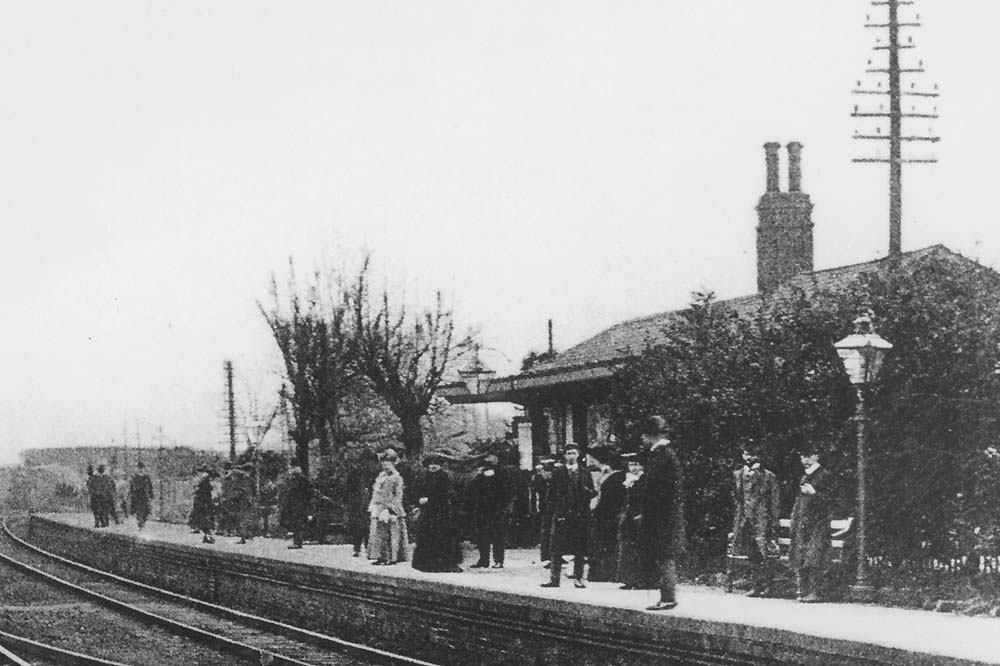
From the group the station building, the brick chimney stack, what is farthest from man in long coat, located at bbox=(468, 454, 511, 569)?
the brick chimney stack

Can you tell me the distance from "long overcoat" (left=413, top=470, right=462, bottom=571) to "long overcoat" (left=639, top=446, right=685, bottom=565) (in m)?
5.54

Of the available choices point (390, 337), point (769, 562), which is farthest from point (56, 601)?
point (390, 337)

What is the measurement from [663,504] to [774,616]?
1.25 m

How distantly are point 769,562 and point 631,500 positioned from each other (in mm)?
1510

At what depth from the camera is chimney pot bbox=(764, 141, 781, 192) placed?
25578 millimetres

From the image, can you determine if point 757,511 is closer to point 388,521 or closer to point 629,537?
point 629,537

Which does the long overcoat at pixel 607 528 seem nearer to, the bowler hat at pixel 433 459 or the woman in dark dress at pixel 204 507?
the bowler hat at pixel 433 459

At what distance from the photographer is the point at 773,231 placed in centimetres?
2552

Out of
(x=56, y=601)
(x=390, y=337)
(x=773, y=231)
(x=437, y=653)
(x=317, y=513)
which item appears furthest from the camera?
(x=390, y=337)

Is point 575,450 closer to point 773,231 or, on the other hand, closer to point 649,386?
point 649,386

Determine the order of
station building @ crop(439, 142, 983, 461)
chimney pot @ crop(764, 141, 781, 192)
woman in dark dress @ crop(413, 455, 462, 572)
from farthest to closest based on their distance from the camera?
chimney pot @ crop(764, 141, 781, 192) < station building @ crop(439, 142, 983, 461) < woman in dark dress @ crop(413, 455, 462, 572)

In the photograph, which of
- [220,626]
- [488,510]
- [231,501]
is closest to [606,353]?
[231,501]

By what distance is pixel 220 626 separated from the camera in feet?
47.1

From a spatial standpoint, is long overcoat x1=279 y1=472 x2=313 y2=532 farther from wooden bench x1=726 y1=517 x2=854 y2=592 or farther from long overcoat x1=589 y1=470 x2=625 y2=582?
wooden bench x1=726 y1=517 x2=854 y2=592
